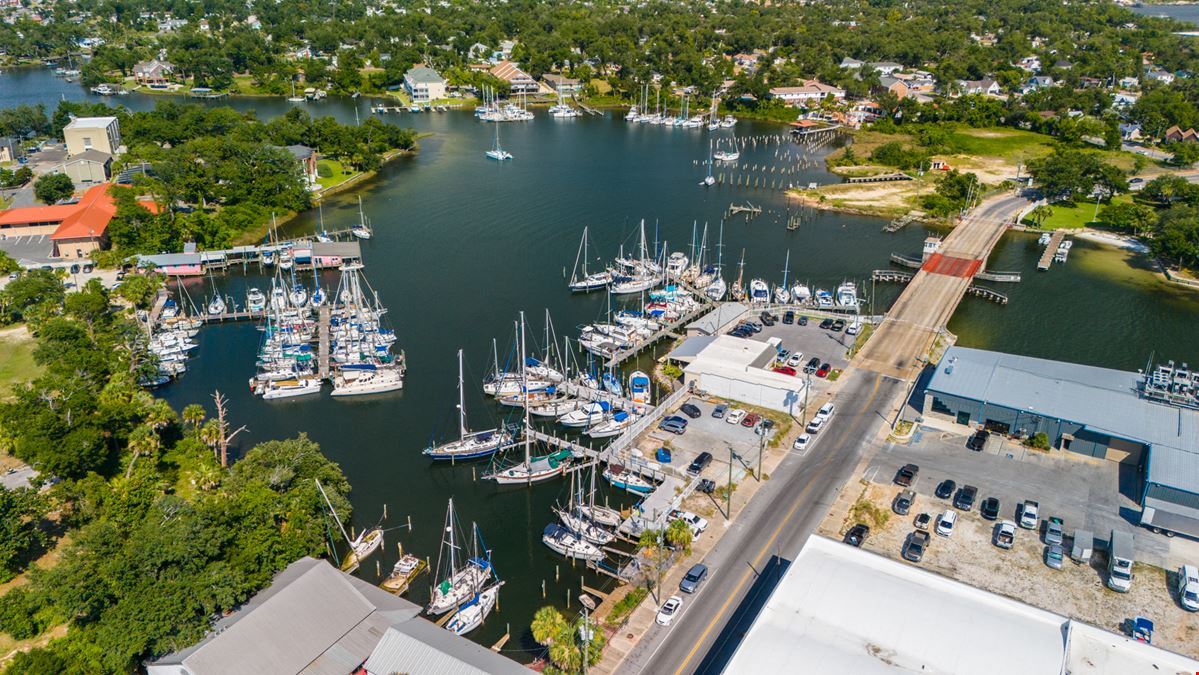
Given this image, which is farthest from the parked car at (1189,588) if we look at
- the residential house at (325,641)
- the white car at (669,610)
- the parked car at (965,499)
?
the residential house at (325,641)

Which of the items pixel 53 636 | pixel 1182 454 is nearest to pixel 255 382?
pixel 53 636

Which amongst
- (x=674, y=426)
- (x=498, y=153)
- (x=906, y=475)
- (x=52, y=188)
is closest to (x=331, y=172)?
(x=498, y=153)

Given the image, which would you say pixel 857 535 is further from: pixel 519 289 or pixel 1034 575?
pixel 519 289

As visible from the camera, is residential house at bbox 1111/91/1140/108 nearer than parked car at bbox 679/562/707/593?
No

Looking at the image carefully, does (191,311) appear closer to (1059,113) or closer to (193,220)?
(193,220)

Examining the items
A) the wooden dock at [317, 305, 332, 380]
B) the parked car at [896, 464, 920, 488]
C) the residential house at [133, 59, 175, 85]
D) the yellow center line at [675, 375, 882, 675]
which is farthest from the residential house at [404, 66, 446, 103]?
the parked car at [896, 464, 920, 488]

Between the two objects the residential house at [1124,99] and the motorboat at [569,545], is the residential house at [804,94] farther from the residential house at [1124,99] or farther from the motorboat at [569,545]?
the motorboat at [569,545]

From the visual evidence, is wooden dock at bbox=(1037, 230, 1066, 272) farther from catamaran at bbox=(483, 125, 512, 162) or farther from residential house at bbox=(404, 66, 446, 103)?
residential house at bbox=(404, 66, 446, 103)
